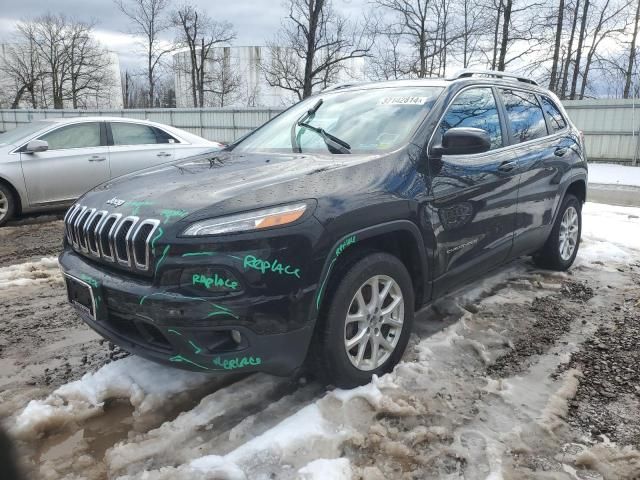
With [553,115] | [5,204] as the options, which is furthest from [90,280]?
[5,204]

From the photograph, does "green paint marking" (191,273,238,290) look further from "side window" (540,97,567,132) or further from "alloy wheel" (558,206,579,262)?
"alloy wheel" (558,206,579,262)

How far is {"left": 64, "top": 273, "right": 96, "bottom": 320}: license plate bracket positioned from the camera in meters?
2.57

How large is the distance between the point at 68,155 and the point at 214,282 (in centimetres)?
601

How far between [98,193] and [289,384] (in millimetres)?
1547

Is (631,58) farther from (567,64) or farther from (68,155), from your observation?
(68,155)

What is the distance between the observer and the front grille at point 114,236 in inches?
92.5

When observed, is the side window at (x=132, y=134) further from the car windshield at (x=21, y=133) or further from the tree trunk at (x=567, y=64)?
the tree trunk at (x=567, y=64)

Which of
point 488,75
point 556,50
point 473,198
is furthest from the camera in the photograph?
point 556,50

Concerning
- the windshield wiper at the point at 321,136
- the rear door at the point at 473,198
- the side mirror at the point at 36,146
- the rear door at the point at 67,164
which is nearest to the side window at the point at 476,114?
the rear door at the point at 473,198

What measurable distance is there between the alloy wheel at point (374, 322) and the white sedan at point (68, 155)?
5.75 meters

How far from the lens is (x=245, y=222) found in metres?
2.31

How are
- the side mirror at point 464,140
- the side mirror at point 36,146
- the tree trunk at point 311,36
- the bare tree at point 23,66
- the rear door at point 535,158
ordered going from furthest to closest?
the bare tree at point 23,66, the tree trunk at point 311,36, the side mirror at point 36,146, the rear door at point 535,158, the side mirror at point 464,140

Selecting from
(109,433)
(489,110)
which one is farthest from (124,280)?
(489,110)

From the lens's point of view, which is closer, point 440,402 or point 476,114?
point 440,402
